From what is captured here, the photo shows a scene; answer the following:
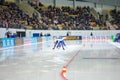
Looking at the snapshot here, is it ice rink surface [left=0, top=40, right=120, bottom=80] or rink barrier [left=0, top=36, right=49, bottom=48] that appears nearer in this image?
ice rink surface [left=0, top=40, right=120, bottom=80]

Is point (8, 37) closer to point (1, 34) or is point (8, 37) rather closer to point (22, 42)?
point (1, 34)

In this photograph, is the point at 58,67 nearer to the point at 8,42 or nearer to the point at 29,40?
the point at 8,42

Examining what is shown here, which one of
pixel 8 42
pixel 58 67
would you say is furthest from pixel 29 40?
pixel 58 67

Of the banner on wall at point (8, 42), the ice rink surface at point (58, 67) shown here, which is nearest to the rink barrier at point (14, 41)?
the banner on wall at point (8, 42)

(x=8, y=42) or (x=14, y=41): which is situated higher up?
(x=8, y=42)

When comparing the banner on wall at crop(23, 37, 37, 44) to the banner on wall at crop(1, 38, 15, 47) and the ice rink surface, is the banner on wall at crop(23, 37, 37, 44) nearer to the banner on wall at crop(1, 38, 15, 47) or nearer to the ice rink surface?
the banner on wall at crop(1, 38, 15, 47)

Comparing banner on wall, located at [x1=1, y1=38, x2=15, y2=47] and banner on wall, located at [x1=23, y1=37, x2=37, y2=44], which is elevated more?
banner on wall, located at [x1=1, y1=38, x2=15, y2=47]

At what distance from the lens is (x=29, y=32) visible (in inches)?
1879

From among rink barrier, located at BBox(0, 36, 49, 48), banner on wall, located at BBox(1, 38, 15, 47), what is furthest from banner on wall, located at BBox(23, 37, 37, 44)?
banner on wall, located at BBox(1, 38, 15, 47)

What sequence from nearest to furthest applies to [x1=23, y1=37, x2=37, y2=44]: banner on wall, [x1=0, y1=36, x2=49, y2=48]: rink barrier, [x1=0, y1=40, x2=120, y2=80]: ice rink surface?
1. [x1=0, y1=40, x2=120, y2=80]: ice rink surface
2. [x1=0, y1=36, x2=49, y2=48]: rink barrier
3. [x1=23, y1=37, x2=37, y2=44]: banner on wall

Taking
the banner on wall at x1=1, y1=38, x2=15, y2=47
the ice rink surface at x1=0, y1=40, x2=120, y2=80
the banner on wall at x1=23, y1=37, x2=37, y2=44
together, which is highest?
the ice rink surface at x1=0, y1=40, x2=120, y2=80

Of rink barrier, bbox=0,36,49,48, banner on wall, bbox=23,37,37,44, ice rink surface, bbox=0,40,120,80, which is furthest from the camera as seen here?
banner on wall, bbox=23,37,37,44

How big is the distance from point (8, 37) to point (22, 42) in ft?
14.4

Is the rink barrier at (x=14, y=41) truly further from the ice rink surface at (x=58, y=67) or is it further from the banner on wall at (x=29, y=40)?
the ice rink surface at (x=58, y=67)
